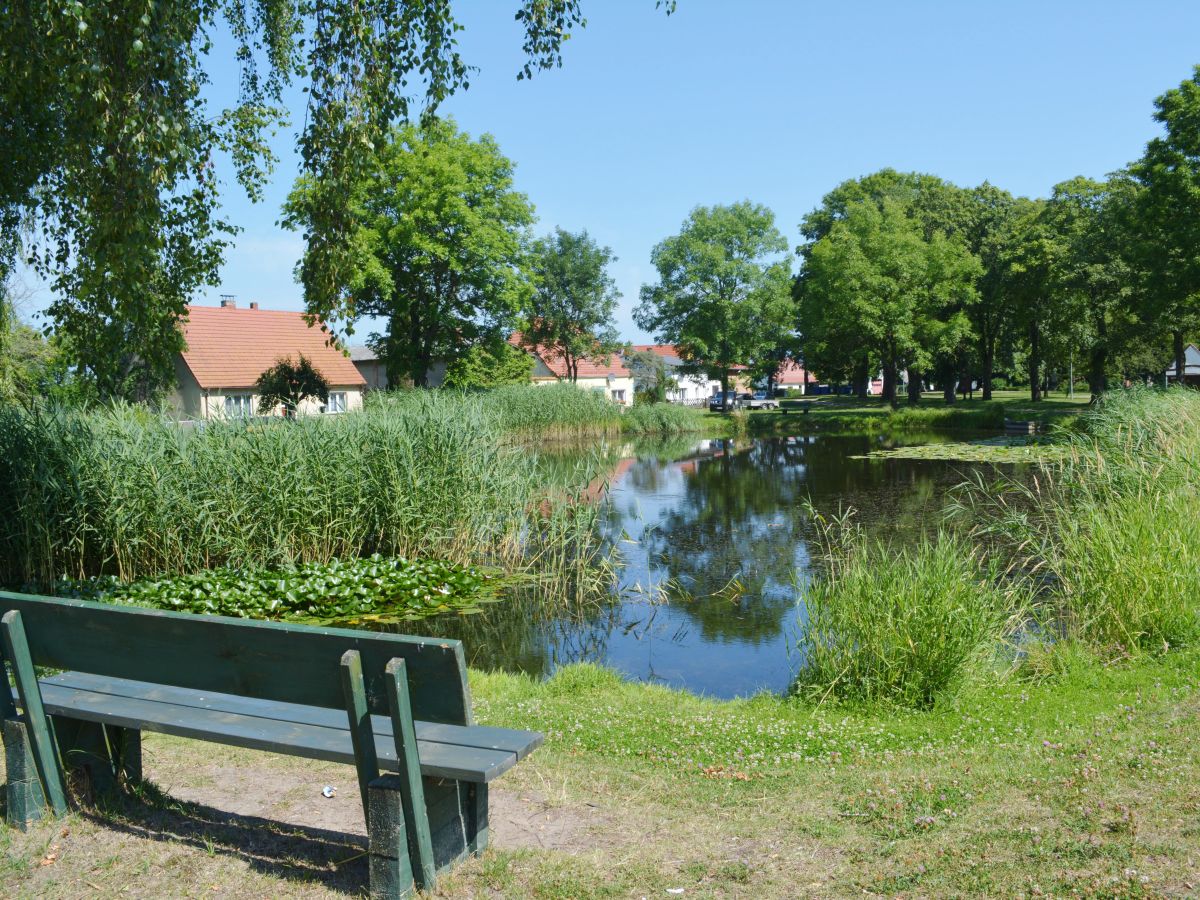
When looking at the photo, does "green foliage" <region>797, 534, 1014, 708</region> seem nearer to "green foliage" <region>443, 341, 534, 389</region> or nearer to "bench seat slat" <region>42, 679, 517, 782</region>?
"bench seat slat" <region>42, 679, 517, 782</region>

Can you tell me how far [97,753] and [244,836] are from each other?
0.80 m

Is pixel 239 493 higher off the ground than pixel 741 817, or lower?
higher

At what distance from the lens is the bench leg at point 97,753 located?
13.2 ft

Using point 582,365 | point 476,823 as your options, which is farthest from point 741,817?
point 582,365

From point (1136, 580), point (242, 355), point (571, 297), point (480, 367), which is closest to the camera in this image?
point (1136, 580)

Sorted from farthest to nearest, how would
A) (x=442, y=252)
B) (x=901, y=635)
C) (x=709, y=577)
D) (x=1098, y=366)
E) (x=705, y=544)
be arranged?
(x=1098, y=366), (x=442, y=252), (x=705, y=544), (x=709, y=577), (x=901, y=635)

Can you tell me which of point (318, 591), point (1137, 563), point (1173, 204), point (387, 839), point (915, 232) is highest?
point (915, 232)

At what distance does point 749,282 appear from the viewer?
53.8m

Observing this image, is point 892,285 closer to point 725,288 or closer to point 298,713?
point 725,288

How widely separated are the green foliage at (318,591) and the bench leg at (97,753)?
521cm

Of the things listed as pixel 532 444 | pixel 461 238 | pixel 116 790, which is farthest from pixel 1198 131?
pixel 116 790

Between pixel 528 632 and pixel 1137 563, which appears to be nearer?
pixel 1137 563

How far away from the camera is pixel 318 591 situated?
1013 centimetres

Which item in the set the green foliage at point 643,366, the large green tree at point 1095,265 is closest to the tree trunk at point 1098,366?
the large green tree at point 1095,265
